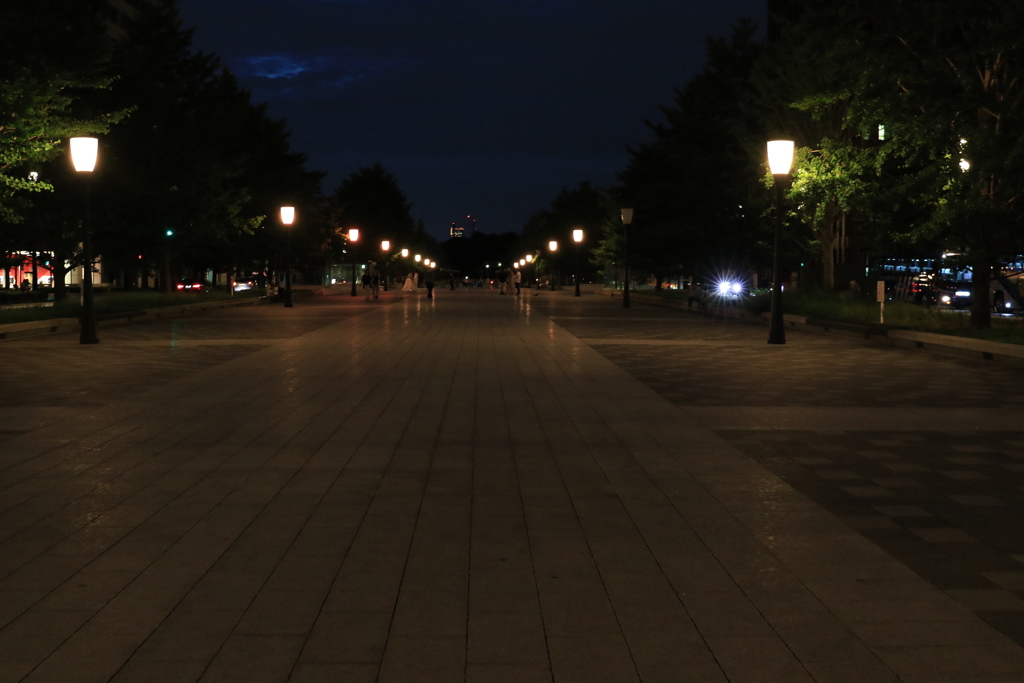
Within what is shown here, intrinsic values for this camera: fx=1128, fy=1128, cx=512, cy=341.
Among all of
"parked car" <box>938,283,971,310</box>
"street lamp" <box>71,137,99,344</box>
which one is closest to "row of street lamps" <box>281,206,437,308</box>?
"street lamp" <box>71,137,99,344</box>

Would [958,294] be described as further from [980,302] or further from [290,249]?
[290,249]

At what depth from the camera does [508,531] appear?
698cm

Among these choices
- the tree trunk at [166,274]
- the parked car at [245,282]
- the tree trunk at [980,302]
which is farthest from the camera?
the parked car at [245,282]

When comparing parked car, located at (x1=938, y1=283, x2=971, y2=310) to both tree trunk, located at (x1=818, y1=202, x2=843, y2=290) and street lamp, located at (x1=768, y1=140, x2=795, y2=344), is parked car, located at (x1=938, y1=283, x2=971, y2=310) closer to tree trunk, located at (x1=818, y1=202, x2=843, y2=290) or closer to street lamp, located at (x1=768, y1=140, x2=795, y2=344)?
tree trunk, located at (x1=818, y1=202, x2=843, y2=290)

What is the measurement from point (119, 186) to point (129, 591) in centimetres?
3448

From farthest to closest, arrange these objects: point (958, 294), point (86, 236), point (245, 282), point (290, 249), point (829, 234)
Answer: point (245, 282) < point (290, 249) < point (958, 294) < point (829, 234) < point (86, 236)

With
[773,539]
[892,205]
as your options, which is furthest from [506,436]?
[892,205]

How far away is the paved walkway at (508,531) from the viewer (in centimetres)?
478

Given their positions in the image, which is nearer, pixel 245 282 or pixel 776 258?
pixel 776 258

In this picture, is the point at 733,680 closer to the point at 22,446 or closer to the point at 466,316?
the point at 22,446

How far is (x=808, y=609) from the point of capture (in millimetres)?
5383

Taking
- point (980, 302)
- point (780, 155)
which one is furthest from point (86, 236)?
point (980, 302)

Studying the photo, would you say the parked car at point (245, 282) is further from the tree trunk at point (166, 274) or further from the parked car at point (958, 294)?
the parked car at point (958, 294)

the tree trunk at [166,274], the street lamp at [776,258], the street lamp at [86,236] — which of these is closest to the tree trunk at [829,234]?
the street lamp at [776,258]
